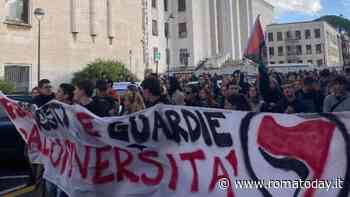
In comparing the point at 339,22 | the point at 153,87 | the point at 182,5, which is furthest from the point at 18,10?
the point at 339,22

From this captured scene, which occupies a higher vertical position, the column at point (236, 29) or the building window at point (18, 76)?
the column at point (236, 29)

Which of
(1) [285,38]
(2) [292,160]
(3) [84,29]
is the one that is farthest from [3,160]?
(1) [285,38]

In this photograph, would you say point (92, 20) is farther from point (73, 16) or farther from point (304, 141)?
point (304, 141)

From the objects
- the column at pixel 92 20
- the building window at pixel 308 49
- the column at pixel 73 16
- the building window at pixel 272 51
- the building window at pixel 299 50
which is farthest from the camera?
the building window at pixel 272 51

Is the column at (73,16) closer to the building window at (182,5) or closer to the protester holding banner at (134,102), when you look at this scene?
the building window at (182,5)

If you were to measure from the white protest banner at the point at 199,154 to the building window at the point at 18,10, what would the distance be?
26234 millimetres

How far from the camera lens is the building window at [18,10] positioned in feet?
96.4

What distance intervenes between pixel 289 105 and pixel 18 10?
26.7 m

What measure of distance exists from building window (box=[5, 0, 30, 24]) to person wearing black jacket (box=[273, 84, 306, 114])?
993 inches

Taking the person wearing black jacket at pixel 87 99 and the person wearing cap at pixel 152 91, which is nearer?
Result: the person wearing black jacket at pixel 87 99

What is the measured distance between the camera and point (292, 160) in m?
4.32

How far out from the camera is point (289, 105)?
24.0ft

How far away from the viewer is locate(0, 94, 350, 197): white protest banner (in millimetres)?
4234

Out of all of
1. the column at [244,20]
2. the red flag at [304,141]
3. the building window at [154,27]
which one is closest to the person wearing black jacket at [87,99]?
the red flag at [304,141]
